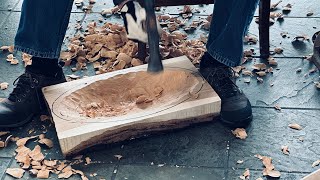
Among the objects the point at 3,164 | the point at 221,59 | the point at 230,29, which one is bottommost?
the point at 3,164

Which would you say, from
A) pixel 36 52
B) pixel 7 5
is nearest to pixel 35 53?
pixel 36 52

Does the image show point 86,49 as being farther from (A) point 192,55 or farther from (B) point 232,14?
(B) point 232,14

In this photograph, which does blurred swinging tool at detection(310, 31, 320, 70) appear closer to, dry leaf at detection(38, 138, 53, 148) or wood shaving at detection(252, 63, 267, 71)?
wood shaving at detection(252, 63, 267, 71)

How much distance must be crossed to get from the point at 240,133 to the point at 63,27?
0.67 m

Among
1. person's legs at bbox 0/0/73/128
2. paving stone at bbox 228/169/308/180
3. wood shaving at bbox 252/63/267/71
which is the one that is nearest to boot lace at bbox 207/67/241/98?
wood shaving at bbox 252/63/267/71

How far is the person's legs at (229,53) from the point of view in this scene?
207 cm

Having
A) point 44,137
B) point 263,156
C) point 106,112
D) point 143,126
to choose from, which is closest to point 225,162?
point 263,156

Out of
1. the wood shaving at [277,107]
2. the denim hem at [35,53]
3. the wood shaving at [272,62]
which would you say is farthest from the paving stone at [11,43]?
the wood shaving at [277,107]

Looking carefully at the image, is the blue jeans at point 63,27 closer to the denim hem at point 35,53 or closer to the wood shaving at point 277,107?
the denim hem at point 35,53

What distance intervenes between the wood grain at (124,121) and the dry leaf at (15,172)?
0.14m

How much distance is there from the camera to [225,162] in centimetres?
199

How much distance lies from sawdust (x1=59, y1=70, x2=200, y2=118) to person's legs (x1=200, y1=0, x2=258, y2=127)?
9 cm

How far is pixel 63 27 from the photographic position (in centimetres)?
212

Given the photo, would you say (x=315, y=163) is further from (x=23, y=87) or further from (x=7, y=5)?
(x=7, y=5)
